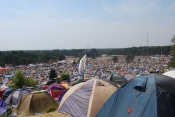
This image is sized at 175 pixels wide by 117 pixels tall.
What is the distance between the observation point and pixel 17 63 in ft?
348

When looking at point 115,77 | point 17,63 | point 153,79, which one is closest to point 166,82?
point 153,79

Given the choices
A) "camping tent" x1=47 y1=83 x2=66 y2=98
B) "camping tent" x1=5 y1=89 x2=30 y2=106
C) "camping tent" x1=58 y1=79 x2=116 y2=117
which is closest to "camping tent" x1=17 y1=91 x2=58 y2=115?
"camping tent" x1=58 y1=79 x2=116 y2=117

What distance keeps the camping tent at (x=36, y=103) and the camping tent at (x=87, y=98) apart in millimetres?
1765

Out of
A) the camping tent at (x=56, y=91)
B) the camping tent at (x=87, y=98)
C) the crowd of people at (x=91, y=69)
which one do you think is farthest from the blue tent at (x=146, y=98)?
the crowd of people at (x=91, y=69)

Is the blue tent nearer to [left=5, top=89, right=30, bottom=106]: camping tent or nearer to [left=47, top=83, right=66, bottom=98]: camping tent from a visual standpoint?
[left=5, top=89, right=30, bottom=106]: camping tent

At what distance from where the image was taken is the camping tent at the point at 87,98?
6.35 meters

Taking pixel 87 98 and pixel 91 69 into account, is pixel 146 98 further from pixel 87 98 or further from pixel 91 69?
pixel 91 69

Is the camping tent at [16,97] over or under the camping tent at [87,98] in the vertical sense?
under

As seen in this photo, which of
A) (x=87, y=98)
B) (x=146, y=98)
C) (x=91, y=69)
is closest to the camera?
(x=146, y=98)

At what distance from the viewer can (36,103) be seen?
8.96 m

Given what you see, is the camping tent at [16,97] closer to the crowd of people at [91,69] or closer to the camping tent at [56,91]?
the camping tent at [56,91]

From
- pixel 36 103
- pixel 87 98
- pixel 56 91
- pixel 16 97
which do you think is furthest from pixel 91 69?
pixel 87 98

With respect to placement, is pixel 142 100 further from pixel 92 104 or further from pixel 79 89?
pixel 79 89

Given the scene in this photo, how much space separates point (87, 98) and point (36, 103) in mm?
3261
